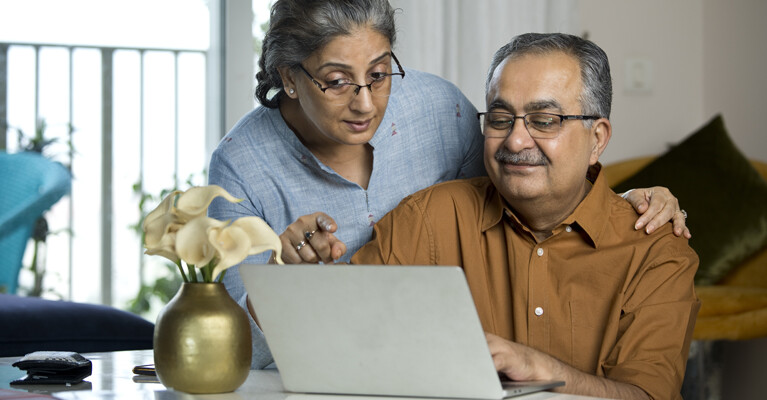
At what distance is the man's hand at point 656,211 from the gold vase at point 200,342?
2.56ft

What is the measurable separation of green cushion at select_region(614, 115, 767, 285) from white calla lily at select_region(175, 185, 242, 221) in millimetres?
2226

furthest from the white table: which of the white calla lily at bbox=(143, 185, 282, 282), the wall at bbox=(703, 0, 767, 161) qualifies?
the wall at bbox=(703, 0, 767, 161)

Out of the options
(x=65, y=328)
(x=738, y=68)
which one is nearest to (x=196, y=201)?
(x=65, y=328)

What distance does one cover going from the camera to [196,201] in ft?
3.88

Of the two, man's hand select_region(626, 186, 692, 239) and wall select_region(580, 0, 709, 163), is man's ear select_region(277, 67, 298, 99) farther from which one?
wall select_region(580, 0, 709, 163)

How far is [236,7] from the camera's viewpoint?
3.18 metres

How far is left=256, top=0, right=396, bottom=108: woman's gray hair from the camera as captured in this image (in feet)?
5.48

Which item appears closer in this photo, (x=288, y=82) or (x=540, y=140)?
(x=540, y=140)

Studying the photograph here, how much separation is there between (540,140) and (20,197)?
210 cm

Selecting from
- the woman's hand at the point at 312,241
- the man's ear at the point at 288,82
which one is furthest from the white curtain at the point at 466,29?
the woman's hand at the point at 312,241

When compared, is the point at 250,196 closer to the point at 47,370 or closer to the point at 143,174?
the point at 47,370

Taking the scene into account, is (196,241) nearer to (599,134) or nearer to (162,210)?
(162,210)

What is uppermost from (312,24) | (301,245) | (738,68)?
(738,68)

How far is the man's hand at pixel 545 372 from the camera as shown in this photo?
1196mm
